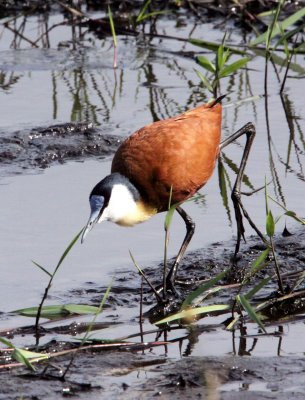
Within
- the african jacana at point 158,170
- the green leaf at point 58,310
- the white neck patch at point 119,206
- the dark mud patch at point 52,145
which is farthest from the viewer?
the dark mud patch at point 52,145

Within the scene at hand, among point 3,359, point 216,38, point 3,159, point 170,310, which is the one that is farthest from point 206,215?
point 216,38

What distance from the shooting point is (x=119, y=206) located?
5.21 m

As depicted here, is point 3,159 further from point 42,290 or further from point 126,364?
point 126,364

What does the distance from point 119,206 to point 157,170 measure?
0.98ft

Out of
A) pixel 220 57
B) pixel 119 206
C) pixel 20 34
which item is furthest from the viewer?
pixel 20 34

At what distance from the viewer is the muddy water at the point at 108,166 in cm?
534

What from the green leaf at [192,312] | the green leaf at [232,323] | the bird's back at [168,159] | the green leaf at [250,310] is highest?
the bird's back at [168,159]

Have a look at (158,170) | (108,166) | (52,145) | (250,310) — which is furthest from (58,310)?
(52,145)

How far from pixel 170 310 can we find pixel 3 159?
7.96 feet

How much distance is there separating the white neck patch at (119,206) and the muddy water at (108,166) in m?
0.39

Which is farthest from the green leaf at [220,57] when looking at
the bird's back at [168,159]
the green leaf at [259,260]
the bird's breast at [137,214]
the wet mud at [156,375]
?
the wet mud at [156,375]

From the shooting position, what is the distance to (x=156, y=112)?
8.03 metres

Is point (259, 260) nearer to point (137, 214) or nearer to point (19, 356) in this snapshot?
point (137, 214)

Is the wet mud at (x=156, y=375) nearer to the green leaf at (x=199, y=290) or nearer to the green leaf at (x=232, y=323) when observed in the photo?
the green leaf at (x=232, y=323)
